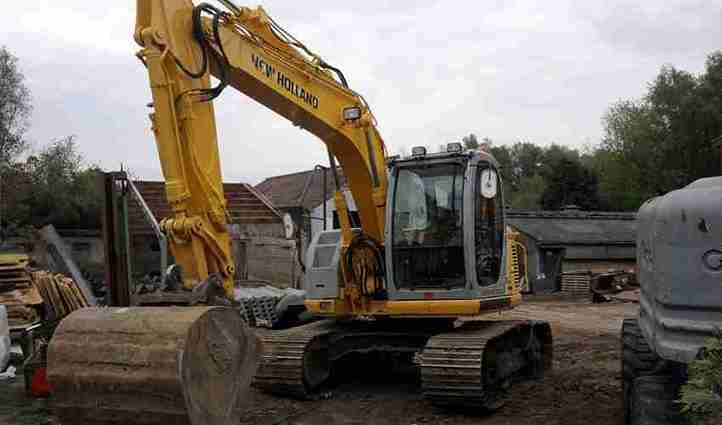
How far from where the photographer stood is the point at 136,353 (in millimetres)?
4918

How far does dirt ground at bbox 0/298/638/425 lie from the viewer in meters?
7.57

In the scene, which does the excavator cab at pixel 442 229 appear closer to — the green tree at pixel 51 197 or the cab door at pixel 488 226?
the cab door at pixel 488 226

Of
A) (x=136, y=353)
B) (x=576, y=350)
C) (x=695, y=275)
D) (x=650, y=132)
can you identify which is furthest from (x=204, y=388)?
(x=650, y=132)

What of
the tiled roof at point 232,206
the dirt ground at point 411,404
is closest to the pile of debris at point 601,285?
the tiled roof at point 232,206

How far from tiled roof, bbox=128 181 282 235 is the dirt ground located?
13410mm

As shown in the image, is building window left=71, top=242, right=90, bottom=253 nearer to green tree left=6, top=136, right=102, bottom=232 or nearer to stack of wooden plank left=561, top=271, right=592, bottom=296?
green tree left=6, top=136, right=102, bottom=232

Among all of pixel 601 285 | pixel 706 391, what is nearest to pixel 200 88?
pixel 706 391

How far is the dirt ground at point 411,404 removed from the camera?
7.57 metres

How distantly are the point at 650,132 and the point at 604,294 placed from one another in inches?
887

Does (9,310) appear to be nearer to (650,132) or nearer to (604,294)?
(604,294)

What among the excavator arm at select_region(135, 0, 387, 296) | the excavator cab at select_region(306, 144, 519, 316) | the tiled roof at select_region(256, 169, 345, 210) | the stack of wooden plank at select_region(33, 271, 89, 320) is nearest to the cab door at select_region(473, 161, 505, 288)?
the excavator cab at select_region(306, 144, 519, 316)

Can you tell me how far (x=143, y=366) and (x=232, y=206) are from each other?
22.0 metres

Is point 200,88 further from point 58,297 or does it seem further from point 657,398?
point 58,297

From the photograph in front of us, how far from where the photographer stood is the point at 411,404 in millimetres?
8227
